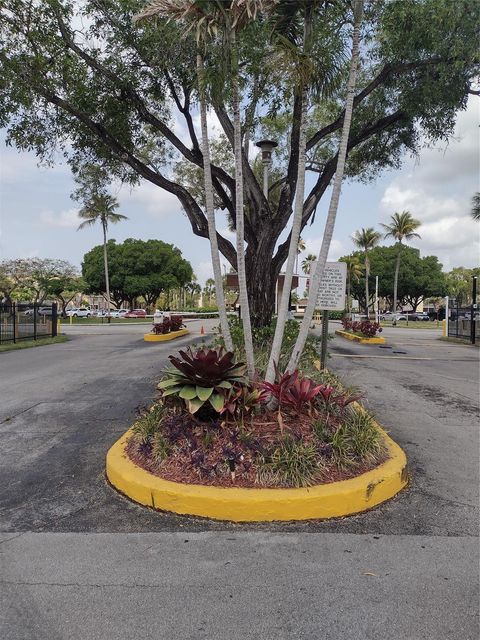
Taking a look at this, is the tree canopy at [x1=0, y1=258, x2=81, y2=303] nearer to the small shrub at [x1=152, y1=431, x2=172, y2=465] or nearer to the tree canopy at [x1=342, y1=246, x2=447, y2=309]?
the tree canopy at [x1=342, y1=246, x2=447, y2=309]

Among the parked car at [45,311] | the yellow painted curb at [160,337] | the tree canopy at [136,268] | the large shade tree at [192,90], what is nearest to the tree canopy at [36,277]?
the tree canopy at [136,268]

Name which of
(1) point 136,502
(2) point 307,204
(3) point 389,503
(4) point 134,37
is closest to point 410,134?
(2) point 307,204

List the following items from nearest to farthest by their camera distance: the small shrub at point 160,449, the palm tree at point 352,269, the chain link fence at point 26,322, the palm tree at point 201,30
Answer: the small shrub at point 160,449
the palm tree at point 201,30
the chain link fence at point 26,322
the palm tree at point 352,269

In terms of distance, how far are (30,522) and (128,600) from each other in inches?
56.4

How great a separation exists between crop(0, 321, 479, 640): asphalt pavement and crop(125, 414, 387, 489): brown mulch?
0.36 metres

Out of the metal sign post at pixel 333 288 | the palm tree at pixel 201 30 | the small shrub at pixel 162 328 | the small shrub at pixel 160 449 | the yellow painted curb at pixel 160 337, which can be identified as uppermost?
the palm tree at pixel 201 30

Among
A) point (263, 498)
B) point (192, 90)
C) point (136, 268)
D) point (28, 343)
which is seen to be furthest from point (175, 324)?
point (136, 268)

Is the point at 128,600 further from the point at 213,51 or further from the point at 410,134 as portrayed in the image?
the point at 410,134

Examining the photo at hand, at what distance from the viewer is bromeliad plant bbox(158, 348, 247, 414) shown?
4.59 m

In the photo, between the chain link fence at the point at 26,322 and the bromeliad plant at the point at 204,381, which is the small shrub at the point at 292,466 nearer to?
the bromeliad plant at the point at 204,381

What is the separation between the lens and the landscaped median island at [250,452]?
3.79 metres

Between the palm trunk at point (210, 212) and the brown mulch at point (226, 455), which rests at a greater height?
the palm trunk at point (210, 212)

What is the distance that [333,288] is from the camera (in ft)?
24.5

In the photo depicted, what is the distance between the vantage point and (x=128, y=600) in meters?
2.73
